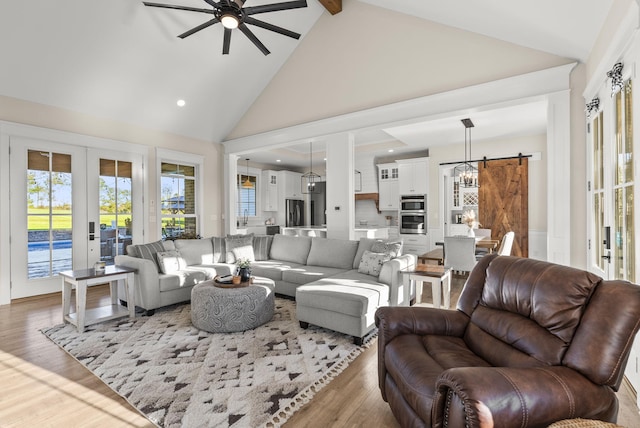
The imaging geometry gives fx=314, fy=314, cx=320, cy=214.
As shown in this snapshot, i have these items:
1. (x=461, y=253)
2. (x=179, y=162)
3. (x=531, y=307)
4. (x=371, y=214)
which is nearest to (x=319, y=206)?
(x=371, y=214)

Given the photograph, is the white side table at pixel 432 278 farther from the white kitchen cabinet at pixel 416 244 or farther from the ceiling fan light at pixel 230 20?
the white kitchen cabinet at pixel 416 244

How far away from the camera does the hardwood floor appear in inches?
75.1

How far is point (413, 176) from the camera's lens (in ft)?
24.8

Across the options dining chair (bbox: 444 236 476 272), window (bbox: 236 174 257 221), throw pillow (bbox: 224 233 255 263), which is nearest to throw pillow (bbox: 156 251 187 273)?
throw pillow (bbox: 224 233 255 263)

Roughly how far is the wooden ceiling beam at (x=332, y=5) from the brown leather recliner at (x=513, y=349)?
4.41 meters

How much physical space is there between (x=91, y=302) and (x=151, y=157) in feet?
9.13

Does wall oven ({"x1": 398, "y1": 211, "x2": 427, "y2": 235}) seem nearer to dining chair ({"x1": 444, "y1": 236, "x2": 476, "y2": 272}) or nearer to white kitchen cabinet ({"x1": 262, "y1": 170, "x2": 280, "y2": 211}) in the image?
dining chair ({"x1": 444, "y1": 236, "x2": 476, "y2": 272})

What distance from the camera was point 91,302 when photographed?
435 centimetres

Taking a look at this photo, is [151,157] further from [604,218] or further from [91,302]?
[604,218]

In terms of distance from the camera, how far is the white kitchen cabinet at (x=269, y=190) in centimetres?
930

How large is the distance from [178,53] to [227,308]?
404 cm

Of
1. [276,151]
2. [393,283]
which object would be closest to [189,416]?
[393,283]

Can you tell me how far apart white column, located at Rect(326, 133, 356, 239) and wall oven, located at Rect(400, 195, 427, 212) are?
112 inches

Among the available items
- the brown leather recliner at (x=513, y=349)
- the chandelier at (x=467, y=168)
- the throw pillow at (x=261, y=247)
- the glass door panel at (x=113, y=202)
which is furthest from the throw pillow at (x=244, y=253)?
the chandelier at (x=467, y=168)
